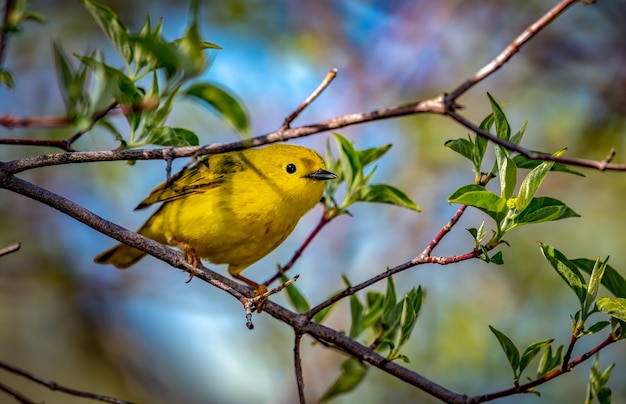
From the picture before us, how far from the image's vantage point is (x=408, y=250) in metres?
5.77

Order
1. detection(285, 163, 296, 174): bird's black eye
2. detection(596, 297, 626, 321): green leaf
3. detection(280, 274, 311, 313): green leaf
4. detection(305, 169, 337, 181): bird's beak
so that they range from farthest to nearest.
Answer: detection(285, 163, 296, 174): bird's black eye → detection(305, 169, 337, 181): bird's beak → detection(280, 274, 311, 313): green leaf → detection(596, 297, 626, 321): green leaf

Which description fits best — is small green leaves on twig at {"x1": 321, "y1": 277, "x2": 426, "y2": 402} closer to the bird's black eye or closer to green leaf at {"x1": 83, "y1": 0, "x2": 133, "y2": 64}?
the bird's black eye

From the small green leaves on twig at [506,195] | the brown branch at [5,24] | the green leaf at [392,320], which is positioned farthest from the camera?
the green leaf at [392,320]

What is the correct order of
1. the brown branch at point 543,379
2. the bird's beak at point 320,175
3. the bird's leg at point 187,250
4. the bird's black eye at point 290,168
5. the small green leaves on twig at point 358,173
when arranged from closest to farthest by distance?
1. the brown branch at point 543,379
2. the small green leaves on twig at point 358,173
3. the bird's beak at point 320,175
4. the bird's leg at point 187,250
5. the bird's black eye at point 290,168

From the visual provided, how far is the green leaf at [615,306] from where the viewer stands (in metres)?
2.15

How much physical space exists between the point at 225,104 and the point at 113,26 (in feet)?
1.89

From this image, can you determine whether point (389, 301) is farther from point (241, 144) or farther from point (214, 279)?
point (241, 144)

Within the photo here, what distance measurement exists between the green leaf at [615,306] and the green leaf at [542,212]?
0.29 metres

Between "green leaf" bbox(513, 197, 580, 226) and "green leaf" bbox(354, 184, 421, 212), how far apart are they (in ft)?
2.06

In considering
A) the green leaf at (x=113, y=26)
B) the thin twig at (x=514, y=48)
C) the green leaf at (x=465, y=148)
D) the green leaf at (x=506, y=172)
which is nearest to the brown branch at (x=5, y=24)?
the green leaf at (x=113, y=26)

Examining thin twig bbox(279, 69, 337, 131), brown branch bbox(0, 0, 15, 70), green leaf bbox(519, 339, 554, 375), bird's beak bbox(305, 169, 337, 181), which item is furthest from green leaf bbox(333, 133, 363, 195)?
brown branch bbox(0, 0, 15, 70)

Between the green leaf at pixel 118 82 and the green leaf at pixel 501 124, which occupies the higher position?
the green leaf at pixel 501 124

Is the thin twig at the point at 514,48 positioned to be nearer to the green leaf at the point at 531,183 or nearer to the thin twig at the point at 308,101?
the thin twig at the point at 308,101

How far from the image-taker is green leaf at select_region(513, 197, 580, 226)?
211cm
